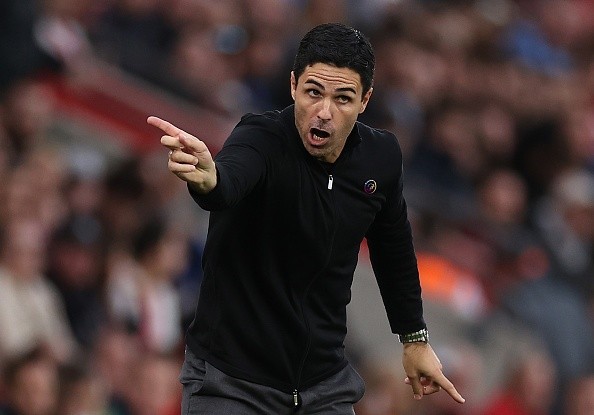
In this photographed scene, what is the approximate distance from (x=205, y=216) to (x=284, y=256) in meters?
4.73

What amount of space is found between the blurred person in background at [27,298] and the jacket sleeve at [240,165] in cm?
317

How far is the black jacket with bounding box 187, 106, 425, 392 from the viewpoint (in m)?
4.83

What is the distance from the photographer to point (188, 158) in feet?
13.8

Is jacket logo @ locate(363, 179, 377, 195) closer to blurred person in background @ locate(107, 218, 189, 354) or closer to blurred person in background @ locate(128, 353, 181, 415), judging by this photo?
blurred person in background @ locate(128, 353, 181, 415)

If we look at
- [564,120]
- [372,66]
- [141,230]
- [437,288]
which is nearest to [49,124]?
[141,230]

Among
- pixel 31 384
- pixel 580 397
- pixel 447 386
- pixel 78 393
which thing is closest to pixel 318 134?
pixel 447 386

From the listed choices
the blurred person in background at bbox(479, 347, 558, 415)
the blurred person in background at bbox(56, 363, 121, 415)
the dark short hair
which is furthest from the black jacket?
the blurred person in background at bbox(479, 347, 558, 415)

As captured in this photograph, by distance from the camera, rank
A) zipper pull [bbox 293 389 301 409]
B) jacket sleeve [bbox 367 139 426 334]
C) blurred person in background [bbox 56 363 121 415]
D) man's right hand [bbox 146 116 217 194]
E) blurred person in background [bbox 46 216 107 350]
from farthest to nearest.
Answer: blurred person in background [bbox 46 216 107 350] → blurred person in background [bbox 56 363 121 415] → jacket sleeve [bbox 367 139 426 334] → zipper pull [bbox 293 389 301 409] → man's right hand [bbox 146 116 217 194]

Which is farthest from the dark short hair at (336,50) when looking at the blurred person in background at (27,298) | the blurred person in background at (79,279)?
the blurred person in background at (79,279)

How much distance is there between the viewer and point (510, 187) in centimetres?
1183

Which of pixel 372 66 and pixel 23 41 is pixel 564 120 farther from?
pixel 372 66

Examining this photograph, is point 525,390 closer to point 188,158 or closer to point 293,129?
point 293,129

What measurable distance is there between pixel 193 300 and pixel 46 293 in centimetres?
107

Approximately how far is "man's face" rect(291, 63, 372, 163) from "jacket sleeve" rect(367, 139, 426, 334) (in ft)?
1.45
